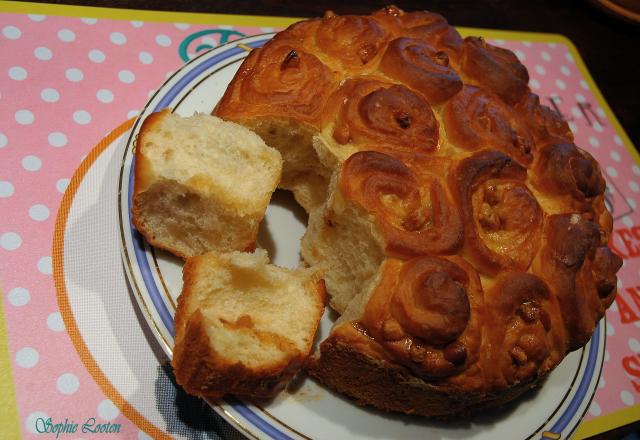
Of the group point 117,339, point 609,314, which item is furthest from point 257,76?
point 609,314

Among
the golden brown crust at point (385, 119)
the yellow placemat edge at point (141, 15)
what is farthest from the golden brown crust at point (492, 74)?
the yellow placemat edge at point (141, 15)

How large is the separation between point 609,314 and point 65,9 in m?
3.41

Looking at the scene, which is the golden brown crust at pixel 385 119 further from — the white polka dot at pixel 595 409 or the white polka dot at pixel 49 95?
the white polka dot at pixel 595 409

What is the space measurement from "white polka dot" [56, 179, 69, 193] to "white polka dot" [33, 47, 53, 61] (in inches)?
28.1

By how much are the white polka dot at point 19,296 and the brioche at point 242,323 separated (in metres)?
0.67

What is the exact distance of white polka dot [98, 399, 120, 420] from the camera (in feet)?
6.49

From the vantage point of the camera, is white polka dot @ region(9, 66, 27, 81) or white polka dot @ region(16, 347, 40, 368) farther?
white polka dot @ region(9, 66, 27, 81)

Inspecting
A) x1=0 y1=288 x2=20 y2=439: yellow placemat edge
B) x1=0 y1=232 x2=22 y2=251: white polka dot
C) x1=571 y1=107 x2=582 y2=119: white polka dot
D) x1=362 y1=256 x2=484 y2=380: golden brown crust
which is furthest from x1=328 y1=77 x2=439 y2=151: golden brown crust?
x1=571 y1=107 x2=582 y2=119: white polka dot

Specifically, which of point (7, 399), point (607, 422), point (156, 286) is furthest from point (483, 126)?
point (7, 399)

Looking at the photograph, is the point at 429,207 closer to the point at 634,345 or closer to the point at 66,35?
the point at 634,345

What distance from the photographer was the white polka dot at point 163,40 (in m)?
2.96

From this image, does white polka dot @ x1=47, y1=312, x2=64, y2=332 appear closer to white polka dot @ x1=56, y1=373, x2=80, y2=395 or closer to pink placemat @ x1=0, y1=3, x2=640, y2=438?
pink placemat @ x1=0, y1=3, x2=640, y2=438

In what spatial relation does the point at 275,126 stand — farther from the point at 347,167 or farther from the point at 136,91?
the point at 136,91

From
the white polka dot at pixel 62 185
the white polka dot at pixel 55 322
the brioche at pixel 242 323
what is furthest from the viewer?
the white polka dot at pixel 62 185
